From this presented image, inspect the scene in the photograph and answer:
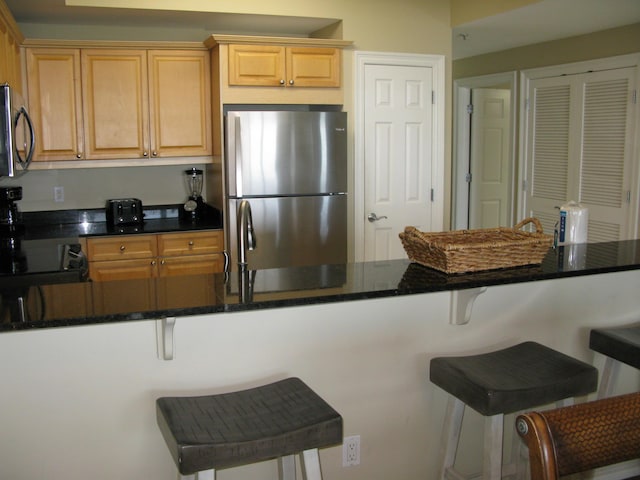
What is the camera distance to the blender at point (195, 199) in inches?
189

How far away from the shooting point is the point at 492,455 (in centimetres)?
204

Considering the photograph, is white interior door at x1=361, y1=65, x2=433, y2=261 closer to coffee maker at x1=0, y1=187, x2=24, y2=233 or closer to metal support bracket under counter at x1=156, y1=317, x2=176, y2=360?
coffee maker at x1=0, y1=187, x2=24, y2=233

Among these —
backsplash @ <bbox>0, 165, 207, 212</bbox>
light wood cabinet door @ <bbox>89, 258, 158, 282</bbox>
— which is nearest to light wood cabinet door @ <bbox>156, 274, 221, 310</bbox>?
light wood cabinet door @ <bbox>89, 258, 158, 282</bbox>

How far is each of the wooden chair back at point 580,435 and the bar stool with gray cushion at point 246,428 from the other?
0.55 metres

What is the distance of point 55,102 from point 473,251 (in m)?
3.08

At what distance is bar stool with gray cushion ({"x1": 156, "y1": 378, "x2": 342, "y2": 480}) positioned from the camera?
1.55 metres

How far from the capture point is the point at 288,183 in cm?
424

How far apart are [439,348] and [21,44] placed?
3218 millimetres

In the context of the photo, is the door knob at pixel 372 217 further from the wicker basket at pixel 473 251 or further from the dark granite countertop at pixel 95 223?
the wicker basket at pixel 473 251

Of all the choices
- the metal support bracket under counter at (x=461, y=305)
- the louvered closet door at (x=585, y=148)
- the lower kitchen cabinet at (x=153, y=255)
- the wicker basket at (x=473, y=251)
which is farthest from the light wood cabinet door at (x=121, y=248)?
the louvered closet door at (x=585, y=148)

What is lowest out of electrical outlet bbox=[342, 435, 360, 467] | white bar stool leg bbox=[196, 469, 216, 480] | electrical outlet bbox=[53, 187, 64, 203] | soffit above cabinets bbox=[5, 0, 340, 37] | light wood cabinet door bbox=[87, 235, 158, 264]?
electrical outlet bbox=[342, 435, 360, 467]

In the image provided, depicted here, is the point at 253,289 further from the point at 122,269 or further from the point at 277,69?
the point at 277,69

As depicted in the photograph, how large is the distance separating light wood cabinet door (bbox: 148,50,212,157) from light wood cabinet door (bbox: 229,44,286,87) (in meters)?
0.33

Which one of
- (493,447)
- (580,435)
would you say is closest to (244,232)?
(493,447)
